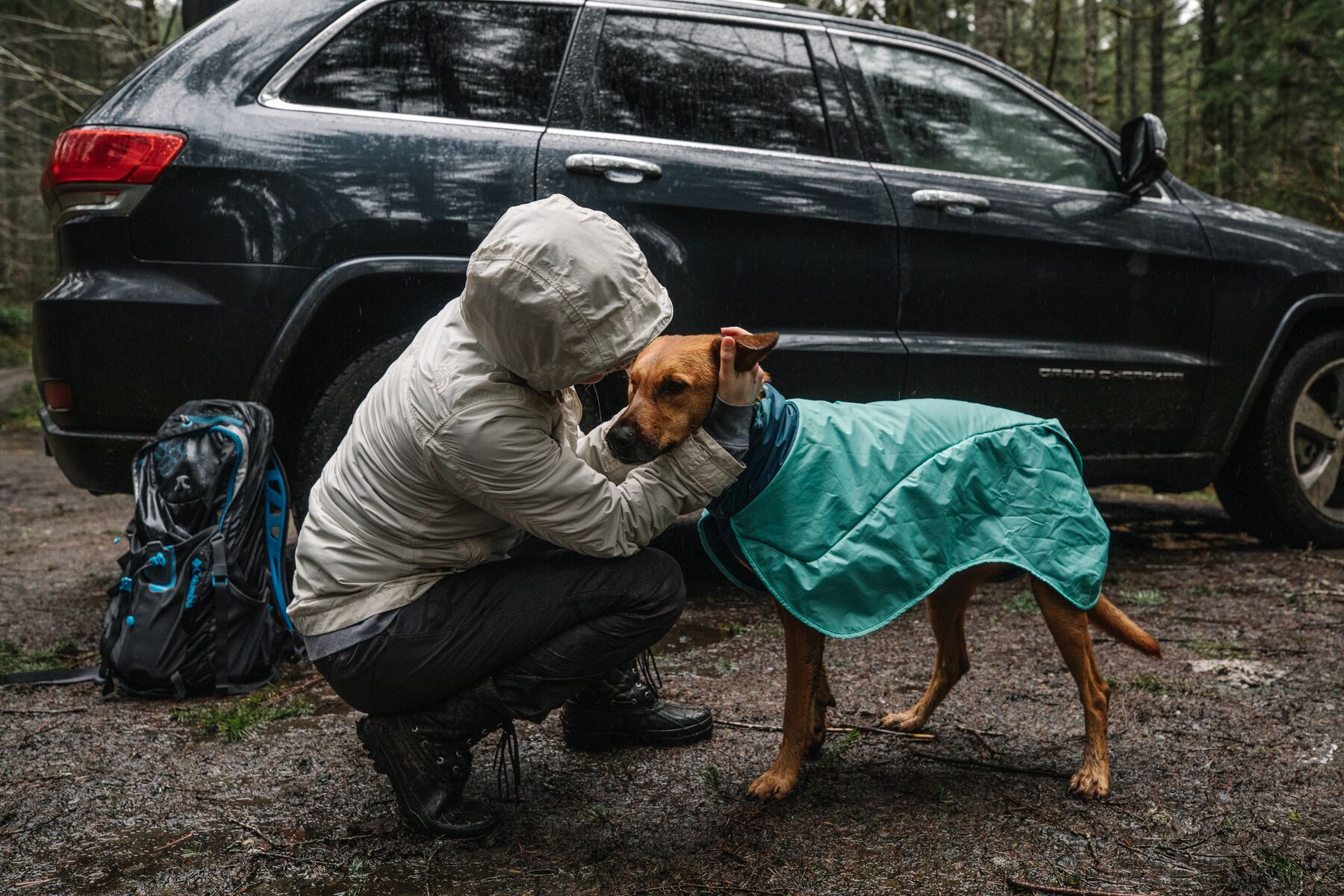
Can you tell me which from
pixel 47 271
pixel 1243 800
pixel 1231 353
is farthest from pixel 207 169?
pixel 47 271

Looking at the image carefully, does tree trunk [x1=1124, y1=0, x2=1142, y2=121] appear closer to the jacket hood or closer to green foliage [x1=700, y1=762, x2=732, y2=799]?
green foliage [x1=700, y1=762, x2=732, y2=799]

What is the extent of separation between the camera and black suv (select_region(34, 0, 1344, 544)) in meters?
3.28

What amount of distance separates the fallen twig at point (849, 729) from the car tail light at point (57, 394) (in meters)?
2.33

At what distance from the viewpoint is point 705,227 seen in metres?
3.68

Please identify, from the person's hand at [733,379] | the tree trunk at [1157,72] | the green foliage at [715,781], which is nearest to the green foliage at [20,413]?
the green foliage at [715,781]

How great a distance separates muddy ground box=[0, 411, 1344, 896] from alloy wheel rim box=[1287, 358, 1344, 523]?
1.26 meters

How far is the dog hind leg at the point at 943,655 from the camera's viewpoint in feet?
8.95

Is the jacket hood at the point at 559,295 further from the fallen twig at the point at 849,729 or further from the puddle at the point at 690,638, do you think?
the puddle at the point at 690,638

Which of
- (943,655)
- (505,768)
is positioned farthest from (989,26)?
(505,768)

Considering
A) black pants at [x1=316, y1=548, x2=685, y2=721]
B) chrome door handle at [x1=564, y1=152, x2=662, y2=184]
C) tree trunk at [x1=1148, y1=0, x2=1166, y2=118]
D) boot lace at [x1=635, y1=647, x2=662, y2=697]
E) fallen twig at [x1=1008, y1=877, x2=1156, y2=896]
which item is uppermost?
tree trunk at [x1=1148, y1=0, x2=1166, y2=118]

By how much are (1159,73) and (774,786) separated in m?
21.7

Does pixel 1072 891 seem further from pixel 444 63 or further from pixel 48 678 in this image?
pixel 444 63

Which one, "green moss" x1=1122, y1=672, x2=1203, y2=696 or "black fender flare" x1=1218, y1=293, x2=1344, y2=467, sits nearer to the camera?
"green moss" x1=1122, y1=672, x2=1203, y2=696

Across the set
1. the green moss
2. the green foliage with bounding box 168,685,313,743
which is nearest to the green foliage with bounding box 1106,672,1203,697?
the green moss
